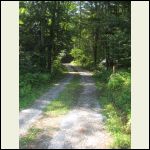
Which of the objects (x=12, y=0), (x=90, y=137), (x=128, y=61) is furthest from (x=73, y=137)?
(x=128, y=61)

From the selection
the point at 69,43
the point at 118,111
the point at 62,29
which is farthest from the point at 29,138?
the point at 69,43

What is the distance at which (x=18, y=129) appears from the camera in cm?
1086

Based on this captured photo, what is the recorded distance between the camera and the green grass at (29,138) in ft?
31.2

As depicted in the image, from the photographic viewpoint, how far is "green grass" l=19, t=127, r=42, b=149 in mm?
9506

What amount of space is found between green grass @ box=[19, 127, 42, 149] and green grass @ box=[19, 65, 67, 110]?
3870 millimetres

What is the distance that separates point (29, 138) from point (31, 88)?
10046 millimetres

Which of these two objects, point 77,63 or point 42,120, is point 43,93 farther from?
point 77,63

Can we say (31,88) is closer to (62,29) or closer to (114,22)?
(114,22)

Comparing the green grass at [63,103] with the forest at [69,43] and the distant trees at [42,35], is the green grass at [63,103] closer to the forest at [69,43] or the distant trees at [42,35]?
the forest at [69,43]

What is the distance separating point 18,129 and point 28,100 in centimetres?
562

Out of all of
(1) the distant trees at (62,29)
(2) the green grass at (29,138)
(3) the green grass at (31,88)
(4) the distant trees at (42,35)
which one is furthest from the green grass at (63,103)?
(4) the distant trees at (42,35)

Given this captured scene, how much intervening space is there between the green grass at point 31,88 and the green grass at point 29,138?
387 centimetres

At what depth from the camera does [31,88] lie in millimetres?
19922

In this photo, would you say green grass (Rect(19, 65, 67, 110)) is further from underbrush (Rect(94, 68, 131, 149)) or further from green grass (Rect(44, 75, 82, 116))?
underbrush (Rect(94, 68, 131, 149))
